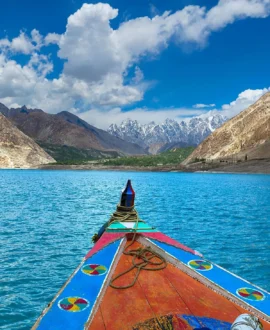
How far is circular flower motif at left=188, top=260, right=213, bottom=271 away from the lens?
8250mm

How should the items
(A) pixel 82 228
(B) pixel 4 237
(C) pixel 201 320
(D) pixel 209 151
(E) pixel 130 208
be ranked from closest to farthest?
(C) pixel 201 320, (E) pixel 130 208, (B) pixel 4 237, (A) pixel 82 228, (D) pixel 209 151

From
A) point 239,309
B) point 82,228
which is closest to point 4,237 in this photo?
point 82,228

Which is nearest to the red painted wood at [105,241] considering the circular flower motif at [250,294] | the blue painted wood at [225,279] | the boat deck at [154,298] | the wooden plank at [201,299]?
the boat deck at [154,298]

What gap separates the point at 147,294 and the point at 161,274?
943mm

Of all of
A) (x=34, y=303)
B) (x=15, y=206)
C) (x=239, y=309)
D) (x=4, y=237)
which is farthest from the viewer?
(x=15, y=206)

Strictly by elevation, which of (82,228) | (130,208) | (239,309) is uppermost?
(130,208)

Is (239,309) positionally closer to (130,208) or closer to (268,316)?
(268,316)

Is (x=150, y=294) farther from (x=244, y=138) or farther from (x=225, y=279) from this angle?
(x=244, y=138)

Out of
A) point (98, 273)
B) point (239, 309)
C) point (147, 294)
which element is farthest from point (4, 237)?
point (239, 309)

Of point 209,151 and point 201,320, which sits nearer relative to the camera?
point 201,320

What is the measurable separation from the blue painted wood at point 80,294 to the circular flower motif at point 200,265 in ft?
6.58

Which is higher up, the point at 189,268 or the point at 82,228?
the point at 189,268

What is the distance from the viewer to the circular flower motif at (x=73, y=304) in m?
6.15

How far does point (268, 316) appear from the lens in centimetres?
625
